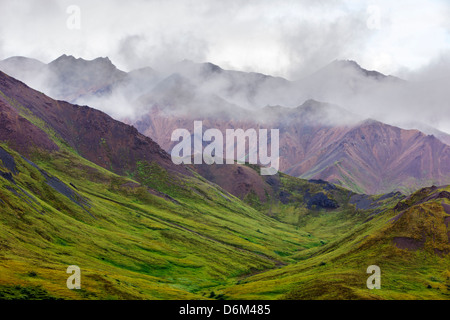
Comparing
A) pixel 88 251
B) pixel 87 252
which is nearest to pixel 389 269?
pixel 87 252

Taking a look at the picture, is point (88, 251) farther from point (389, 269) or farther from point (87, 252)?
point (389, 269)

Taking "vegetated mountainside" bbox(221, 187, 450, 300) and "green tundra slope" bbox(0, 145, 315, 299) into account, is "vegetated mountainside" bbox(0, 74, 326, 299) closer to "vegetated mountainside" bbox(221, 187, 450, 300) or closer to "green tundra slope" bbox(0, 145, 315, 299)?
"green tundra slope" bbox(0, 145, 315, 299)

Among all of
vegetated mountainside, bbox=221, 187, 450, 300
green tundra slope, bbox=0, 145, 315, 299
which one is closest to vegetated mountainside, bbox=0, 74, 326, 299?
green tundra slope, bbox=0, 145, 315, 299

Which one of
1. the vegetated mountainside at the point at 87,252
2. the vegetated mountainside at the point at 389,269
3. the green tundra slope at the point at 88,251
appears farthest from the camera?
the vegetated mountainside at the point at 389,269

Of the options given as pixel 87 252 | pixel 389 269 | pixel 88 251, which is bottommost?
pixel 389 269

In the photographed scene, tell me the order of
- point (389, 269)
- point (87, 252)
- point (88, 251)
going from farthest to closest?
point (88, 251)
point (87, 252)
point (389, 269)

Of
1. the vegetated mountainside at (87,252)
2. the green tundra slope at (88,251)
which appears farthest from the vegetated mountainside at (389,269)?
the green tundra slope at (88,251)

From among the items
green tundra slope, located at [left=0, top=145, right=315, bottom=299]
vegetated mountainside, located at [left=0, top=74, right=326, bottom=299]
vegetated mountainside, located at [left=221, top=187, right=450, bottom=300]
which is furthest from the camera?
vegetated mountainside, located at [left=221, top=187, right=450, bottom=300]

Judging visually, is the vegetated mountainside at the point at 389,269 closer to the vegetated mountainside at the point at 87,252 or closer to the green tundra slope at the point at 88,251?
the vegetated mountainside at the point at 87,252

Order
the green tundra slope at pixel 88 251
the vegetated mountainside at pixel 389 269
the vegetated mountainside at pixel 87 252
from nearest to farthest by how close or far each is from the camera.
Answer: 1. the vegetated mountainside at pixel 87 252
2. the green tundra slope at pixel 88 251
3. the vegetated mountainside at pixel 389 269

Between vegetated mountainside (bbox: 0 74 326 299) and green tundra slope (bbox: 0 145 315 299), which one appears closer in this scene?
vegetated mountainside (bbox: 0 74 326 299)
